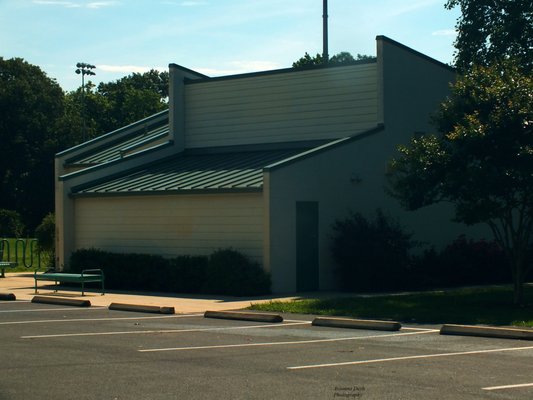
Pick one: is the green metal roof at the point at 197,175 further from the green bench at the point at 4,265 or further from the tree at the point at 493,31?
the tree at the point at 493,31

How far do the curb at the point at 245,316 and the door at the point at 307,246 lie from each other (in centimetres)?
613

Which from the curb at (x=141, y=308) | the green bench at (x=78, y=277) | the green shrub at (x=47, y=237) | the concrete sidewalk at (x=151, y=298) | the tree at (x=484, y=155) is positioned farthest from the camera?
the green shrub at (x=47, y=237)

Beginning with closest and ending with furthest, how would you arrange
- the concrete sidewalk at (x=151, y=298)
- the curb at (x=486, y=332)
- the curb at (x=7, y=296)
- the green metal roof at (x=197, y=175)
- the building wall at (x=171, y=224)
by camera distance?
the curb at (x=486, y=332), the concrete sidewalk at (x=151, y=298), the curb at (x=7, y=296), the building wall at (x=171, y=224), the green metal roof at (x=197, y=175)

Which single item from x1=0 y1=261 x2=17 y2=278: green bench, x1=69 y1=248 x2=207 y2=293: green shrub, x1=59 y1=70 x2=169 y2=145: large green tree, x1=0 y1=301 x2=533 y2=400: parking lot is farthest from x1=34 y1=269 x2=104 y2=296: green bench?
x1=59 y1=70 x2=169 y2=145: large green tree

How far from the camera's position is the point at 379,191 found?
90.0 ft

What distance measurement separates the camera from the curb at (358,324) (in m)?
16.1

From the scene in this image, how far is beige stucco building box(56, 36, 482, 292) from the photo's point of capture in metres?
24.6

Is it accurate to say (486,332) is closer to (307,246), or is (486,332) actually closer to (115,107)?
(307,246)

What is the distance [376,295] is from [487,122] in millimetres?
5927

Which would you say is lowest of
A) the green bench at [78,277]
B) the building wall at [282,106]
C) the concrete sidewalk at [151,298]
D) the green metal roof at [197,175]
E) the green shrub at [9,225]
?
the concrete sidewalk at [151,298]

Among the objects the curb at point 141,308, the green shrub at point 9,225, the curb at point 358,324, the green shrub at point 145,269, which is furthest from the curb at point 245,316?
the green shrub at point 9,225

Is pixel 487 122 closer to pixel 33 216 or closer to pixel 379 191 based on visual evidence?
pixel 379 191

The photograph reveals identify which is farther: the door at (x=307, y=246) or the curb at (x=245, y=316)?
the door at (x=307, y=246)

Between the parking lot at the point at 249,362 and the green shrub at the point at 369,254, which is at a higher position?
the green shrub at the point at 369,254
